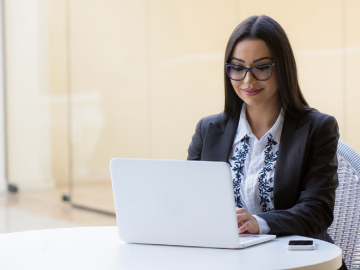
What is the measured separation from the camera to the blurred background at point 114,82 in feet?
12.1

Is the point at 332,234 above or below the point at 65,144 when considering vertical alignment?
above

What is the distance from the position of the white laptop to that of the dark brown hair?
2.02 ft

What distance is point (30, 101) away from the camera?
7.88 m

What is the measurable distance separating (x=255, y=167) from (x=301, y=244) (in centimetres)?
59

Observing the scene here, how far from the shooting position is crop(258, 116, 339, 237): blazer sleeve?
1.71m

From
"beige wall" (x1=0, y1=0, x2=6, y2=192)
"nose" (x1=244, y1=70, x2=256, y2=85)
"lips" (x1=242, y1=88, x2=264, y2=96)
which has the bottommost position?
"beige wall" (x1=0, y1=0, x2=6, y2=192)

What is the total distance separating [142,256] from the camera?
1460 millimetres

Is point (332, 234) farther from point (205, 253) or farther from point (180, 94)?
point (180, 94)

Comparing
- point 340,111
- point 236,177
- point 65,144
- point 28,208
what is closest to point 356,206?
point 236,177

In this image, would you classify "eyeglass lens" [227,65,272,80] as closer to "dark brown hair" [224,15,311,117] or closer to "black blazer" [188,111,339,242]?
"dark brown hair" [224,15,311,117]

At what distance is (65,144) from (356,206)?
6295 mm

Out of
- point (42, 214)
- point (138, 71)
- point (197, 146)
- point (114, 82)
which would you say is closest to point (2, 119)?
point (42, 214)

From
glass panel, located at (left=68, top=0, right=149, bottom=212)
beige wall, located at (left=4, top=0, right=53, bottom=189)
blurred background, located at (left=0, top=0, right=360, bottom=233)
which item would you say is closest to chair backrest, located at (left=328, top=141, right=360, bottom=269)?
blurred background, located at (left=0, top=0, right=360, bottom=233)

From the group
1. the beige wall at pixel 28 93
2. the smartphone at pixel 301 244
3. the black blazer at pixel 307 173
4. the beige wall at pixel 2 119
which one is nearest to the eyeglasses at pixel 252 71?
the black blazer at pixel 307 173
